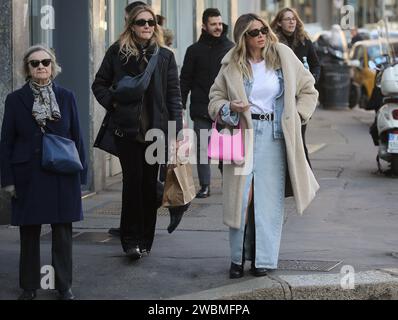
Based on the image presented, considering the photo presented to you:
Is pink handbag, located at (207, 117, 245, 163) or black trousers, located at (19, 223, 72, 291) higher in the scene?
pink handbag, located at (207, 117, 245, 163)

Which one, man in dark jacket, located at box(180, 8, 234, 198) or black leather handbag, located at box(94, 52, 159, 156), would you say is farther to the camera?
man in dark jacket, located at box(180, 8, 234, 198)

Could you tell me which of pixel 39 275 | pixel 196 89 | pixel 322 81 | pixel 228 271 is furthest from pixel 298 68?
pixel 322 81

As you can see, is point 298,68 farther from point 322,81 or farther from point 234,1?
point 322,81

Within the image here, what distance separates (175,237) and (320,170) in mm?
5507

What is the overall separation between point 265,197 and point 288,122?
0.56 meters

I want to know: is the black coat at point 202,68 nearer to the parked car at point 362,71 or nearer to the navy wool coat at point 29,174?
the navy wool coat at point 29,174

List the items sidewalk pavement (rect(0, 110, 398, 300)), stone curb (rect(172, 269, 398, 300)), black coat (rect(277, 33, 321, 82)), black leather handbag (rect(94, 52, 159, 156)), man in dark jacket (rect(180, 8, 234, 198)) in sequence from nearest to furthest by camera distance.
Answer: stone curb (rect(172, 269, 398, 300)) → sidewalk pavement (rect(0, 110, 398, 300)) → black leather handbag (rect(94, 52, 159, 156)) → black coat (rect(277, 33, 321, 82)) → man in dark jacket (rect(180, 8, 234, 198))

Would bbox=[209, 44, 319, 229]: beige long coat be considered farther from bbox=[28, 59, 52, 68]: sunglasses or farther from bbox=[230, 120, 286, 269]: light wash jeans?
bbox=[28, 59, 52, 68]: sunglasses

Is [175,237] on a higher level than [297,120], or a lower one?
lower

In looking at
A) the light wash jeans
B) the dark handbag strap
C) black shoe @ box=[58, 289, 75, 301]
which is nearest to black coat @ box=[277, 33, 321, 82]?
the dark handbag strap

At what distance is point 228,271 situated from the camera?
7676mm

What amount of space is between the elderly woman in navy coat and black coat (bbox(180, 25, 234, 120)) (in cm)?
481

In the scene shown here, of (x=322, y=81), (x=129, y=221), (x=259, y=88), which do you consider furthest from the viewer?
(x=322, y=81)

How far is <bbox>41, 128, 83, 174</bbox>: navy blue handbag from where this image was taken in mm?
6727
